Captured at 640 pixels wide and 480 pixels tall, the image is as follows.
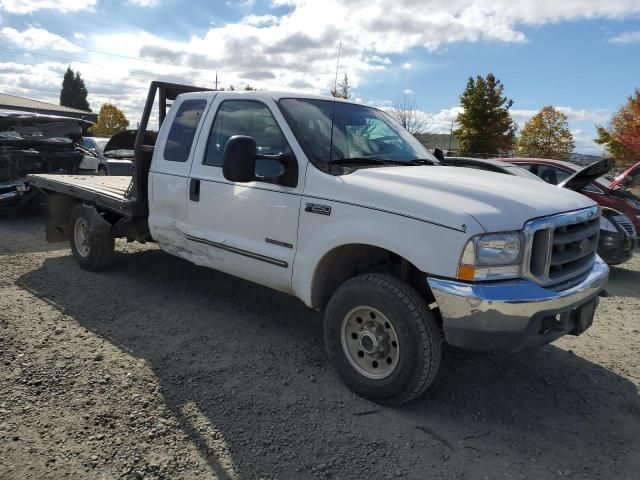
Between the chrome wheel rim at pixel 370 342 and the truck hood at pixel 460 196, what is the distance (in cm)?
71

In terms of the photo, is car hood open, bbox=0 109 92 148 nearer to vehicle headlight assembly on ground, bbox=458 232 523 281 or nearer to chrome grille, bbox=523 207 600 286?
vehicle headlight assembly on ground, bbox=458 232 523 281

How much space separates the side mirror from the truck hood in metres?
0.64

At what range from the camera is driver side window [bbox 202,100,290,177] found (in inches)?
156

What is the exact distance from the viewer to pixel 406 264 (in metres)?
3.37

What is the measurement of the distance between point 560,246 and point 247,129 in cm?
248

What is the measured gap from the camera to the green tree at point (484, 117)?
3756cm

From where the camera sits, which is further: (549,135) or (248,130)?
(549,135)

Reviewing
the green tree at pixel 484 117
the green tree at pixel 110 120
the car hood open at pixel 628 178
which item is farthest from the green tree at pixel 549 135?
the green tree at pixel 110 120

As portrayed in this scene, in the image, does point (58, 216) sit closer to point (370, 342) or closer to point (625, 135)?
point (370, 342)

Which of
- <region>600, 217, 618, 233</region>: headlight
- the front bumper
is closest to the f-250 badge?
the front bumper

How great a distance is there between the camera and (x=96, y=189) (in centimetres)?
583

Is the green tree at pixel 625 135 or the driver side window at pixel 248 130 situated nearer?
the driver side window at pixel 248 130

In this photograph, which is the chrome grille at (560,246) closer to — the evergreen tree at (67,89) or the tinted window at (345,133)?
the tinted window at (345,133)

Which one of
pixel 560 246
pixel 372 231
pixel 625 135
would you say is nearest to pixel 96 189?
pixel 372 231
